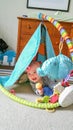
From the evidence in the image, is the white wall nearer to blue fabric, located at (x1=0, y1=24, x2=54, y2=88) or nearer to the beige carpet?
blue fabric, located at (x1=0, y1=24, x2=54, y2=88)

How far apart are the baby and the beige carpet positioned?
0.79 feet

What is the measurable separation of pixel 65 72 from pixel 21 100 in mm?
452

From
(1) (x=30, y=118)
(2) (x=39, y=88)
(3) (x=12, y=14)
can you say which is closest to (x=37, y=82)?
(2) (x=39, y=88)

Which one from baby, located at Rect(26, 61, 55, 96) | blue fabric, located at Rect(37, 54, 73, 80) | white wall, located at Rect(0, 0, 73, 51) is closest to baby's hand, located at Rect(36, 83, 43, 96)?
baby, located at Rect(26, 61, 55, 96)

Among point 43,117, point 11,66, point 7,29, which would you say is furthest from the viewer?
point 7,29

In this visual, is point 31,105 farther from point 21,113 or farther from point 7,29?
point 7,29

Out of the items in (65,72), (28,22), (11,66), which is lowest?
(11,66)

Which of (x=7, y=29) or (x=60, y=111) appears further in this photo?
(x=7, y=29)

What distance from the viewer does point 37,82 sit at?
1875 millimetres

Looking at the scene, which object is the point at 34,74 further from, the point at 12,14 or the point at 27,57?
the point at 12,14

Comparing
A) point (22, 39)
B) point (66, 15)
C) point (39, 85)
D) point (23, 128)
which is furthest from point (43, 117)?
point (66, 15)

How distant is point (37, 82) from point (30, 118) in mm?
433

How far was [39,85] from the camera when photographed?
1821mm

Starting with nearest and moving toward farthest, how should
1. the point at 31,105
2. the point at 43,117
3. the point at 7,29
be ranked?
1. the point at 43,117
2. the point at 31,105
3. the point at 7,29
